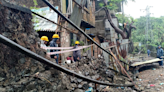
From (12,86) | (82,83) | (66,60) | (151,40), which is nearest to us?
(12,86)

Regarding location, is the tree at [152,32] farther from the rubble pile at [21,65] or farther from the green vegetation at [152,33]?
the rubble pile at [21,65]

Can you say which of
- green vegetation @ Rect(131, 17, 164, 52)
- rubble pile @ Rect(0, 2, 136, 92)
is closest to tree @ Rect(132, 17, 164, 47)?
green vegetation @ Rect(131, 17, 164, 52)

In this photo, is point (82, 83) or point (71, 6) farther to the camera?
point (71, 6)

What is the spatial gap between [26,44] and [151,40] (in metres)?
20.2

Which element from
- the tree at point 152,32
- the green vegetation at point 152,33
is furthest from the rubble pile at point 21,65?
the tree at point 152,32

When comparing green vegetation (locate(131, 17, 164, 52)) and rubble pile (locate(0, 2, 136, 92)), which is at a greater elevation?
green vegetation (locate(131, 17, 164, 52))

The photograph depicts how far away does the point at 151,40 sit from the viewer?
1762cm

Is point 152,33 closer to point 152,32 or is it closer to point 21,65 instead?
point 152,32

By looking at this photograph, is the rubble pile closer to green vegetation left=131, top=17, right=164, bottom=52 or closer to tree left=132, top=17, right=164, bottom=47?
green vegetation left=131, top=17, right=164, bottom=52

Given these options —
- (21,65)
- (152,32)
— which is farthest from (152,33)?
(21,65)

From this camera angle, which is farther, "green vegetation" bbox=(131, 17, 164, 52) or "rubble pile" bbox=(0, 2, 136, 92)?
"green vegetation" bbox=(131, 17, 164, 52)

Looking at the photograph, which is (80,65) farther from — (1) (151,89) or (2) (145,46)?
(2) (145,46)

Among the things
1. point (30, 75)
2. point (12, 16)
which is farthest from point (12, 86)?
point (12, 16)

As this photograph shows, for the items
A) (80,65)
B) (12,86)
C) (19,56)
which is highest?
(19,56)
